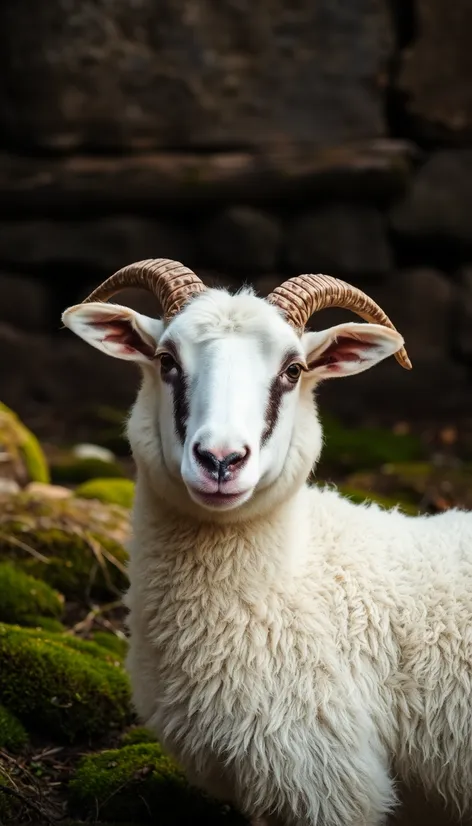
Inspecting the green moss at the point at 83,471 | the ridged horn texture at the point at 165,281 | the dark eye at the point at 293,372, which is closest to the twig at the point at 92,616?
the ridged horn texture at the point at 165,281

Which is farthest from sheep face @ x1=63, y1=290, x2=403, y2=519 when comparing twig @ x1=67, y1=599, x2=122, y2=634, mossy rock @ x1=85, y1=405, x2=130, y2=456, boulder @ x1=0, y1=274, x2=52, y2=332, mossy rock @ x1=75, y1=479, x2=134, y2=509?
boulder @ x1=0, y1=274, x2=52, y2=332

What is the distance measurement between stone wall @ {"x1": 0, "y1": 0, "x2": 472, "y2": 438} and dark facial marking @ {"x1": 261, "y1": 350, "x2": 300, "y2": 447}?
6591mm

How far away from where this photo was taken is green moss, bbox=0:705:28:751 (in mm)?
4848

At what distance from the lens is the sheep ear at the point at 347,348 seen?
4.41m

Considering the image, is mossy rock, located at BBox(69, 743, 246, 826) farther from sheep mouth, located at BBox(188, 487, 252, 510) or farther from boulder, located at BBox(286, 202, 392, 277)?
boulder, located at BBox(286, 202, 392, 277)

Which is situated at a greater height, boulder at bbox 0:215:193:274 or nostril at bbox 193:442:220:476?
boulder at bbox 0:215:193:274

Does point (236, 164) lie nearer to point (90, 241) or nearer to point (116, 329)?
point (90, 241)

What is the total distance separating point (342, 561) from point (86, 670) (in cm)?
→ 149

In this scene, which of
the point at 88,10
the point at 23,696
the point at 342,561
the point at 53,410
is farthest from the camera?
the point at 53,410

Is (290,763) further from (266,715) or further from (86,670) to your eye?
(86,670)

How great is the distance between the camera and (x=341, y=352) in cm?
455

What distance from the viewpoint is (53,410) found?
11.1m

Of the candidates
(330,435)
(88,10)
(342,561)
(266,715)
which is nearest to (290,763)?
(266,715)

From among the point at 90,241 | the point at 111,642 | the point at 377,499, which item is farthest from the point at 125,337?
the point at 90,241
